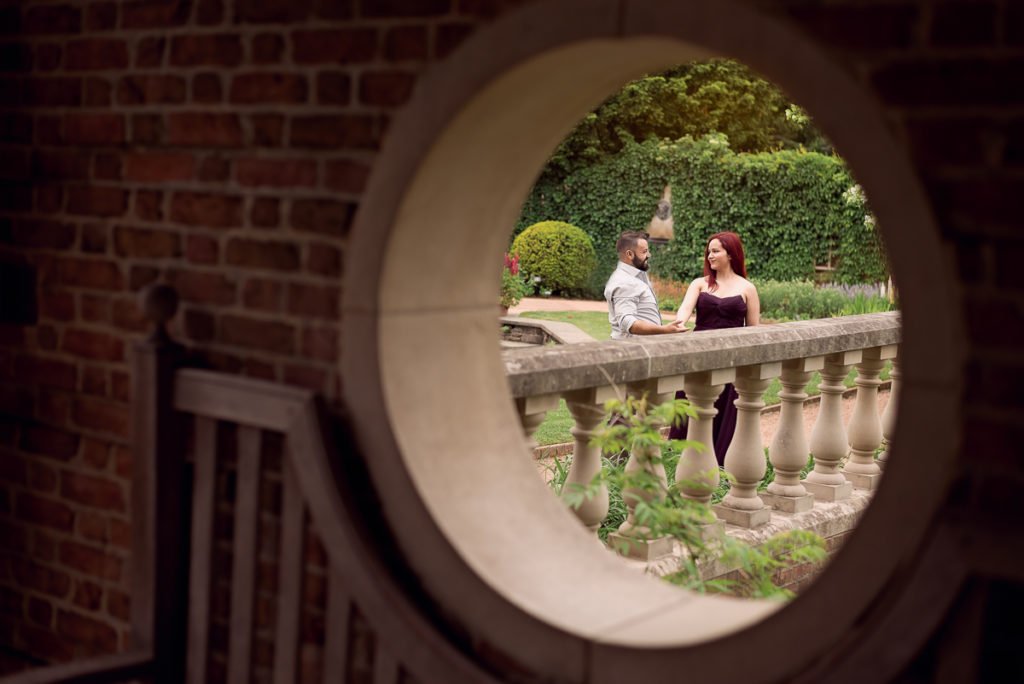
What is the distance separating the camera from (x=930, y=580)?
1.56m

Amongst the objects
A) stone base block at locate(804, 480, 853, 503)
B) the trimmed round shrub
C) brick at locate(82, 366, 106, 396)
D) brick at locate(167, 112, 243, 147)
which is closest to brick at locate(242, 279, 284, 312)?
brick at locate(167, 112, 243, 147)

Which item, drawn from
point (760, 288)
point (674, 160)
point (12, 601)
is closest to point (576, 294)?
point (674, 160)

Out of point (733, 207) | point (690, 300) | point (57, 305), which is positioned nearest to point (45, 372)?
point (57, 305)

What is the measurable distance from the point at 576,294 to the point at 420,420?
18717mm

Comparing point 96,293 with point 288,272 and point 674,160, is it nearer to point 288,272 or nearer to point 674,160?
point 288,272

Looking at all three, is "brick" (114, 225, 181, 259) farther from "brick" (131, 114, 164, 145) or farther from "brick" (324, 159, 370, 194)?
"brick" (324, 159, 370, 194)

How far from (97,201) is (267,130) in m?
0.63

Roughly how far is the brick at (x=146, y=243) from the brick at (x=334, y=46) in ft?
1.94

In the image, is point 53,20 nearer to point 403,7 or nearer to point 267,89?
point 267,89

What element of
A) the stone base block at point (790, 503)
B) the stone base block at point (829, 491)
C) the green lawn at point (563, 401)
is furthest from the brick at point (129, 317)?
the green lawn at point (563, 401)

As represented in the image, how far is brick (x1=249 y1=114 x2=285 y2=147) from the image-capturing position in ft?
7.70

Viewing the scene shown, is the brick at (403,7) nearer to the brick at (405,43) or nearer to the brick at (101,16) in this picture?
the brick at (405,43)

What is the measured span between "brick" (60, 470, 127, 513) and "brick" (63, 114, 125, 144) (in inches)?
35.2

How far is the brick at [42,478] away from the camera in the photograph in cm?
289
